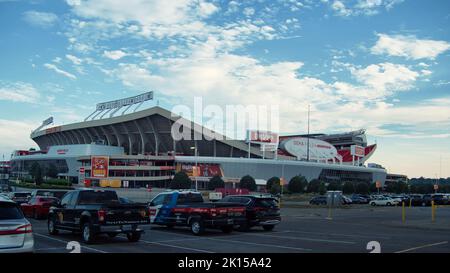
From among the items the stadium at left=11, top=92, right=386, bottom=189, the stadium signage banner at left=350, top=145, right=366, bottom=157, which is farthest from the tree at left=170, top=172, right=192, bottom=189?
the stadium signage banner at left=350, top=145, right=366, bottom=157

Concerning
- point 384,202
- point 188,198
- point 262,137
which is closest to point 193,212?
point 188,198

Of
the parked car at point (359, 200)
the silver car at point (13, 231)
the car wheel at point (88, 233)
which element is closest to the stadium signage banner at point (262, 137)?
the parked car at point (359, 200)

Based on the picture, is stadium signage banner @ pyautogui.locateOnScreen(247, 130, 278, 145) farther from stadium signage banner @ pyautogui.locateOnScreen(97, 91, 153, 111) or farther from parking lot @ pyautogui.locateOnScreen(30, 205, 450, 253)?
parking lot @ pyautogui.locateOnScreen(30, 205, 450, 253)

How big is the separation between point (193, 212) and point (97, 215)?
220 inches

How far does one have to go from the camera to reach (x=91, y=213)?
52.8 feet

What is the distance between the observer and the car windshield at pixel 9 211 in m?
10.2

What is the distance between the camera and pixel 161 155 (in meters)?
116

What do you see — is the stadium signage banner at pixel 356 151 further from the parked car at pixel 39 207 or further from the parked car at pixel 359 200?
the parked car at pixel 39 207

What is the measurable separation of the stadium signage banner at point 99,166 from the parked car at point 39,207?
2592 inches

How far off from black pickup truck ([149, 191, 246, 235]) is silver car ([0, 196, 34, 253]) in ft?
33.8

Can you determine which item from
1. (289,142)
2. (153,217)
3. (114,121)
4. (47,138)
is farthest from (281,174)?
(153,217)

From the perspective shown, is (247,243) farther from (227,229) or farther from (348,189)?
(348,189)
